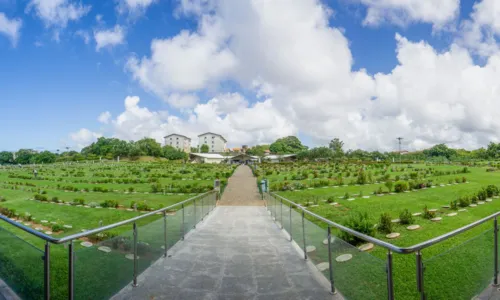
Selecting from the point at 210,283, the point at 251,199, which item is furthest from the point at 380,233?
the point at 251,199

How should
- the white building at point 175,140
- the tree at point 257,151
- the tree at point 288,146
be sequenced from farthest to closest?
1. the white building at point 175,140
2. the tree at point 288,146
3. the tree at point 257,151

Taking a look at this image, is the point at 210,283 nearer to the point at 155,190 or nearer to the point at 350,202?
the point at 350,202

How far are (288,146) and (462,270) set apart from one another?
9854cm

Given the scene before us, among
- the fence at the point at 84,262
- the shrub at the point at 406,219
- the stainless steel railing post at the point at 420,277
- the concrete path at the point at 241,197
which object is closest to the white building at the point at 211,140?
the concrete path at the point at 241,197

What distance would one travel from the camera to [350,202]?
43.0ft

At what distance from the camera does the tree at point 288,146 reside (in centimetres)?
9944

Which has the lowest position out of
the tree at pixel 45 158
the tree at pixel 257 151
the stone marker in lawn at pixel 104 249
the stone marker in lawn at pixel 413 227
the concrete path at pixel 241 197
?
the concrete path at pixel 241 197

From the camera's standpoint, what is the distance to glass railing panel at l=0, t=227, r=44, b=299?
2.90m

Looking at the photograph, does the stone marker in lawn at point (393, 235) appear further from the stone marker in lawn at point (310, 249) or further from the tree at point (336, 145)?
the tree at point (336, 145)

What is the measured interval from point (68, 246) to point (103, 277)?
624 mm

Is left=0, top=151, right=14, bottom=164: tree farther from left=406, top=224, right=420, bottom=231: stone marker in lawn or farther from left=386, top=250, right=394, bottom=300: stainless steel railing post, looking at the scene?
left=386, top=250, right=394, bottom=300: stainless steel railing post

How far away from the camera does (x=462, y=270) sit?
321 cm

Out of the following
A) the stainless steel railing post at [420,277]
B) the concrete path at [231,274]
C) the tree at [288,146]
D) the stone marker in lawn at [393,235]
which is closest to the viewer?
the stainless steel railing post at [420,277]

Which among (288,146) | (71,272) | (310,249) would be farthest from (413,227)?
(288,146)
